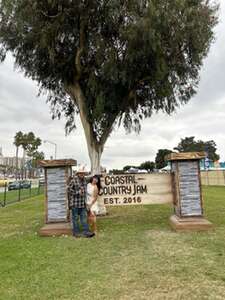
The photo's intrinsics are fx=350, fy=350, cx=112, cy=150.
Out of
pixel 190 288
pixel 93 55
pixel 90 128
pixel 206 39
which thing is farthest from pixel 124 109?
pixel 190 288

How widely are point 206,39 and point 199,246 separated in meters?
7.82

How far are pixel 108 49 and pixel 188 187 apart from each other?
5.68 m

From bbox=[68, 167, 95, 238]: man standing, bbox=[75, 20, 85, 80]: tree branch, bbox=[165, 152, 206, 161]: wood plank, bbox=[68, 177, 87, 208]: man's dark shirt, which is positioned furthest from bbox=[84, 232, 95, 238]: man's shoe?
bbox=[75, 20, 85, 80]: tree branch

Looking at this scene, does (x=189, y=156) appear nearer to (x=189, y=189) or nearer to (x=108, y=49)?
(x=189, y=189)

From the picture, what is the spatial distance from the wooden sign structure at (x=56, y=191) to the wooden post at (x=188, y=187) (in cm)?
266

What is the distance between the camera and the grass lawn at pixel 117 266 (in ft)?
13.9

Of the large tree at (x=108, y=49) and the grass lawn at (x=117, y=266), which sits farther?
the large tree at (x=108, y=49)

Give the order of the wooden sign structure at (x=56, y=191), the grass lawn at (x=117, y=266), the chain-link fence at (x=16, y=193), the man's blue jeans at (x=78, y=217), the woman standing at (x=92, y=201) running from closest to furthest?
the grass lawn at (x=117, y=266)
the man's blue jeans at (x=78, y=217)
the woman standing at (x=92, y=201)
the wooden sign structure at (x=56, y=191)
the chain-link fence at (x=16, y=193)

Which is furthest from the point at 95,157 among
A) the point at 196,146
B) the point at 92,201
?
the point at 196,146

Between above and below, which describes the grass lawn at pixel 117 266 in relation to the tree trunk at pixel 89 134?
below

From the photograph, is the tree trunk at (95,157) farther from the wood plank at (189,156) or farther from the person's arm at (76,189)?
the wood plank at (189,156)

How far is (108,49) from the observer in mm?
11727

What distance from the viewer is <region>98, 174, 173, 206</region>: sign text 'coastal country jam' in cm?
938

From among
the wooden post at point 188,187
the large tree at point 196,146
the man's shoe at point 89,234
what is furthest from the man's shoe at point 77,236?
the large tree at point 196,146
